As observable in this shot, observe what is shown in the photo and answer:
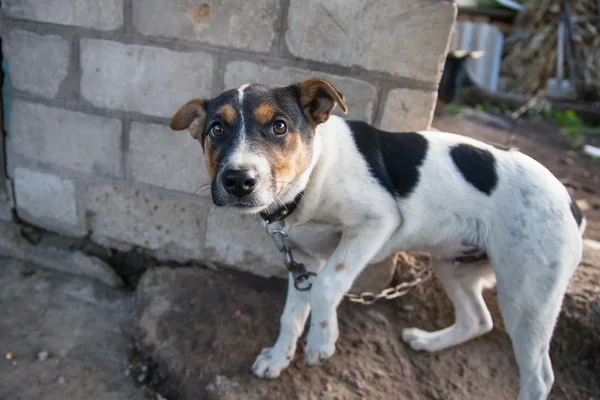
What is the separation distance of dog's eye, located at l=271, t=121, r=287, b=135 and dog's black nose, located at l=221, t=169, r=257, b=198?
1.09 ft

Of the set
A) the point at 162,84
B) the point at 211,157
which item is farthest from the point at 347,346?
the point at 162,84

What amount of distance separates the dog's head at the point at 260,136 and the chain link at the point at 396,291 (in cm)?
116

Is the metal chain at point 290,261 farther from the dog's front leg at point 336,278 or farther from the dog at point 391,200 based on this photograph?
the dog's front leg at point 336,278

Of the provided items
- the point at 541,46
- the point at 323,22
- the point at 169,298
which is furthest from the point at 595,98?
the point at 169,298

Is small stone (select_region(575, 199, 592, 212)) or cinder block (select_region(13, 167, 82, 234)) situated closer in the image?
cinder block (select_region(13, 167, 82, 234))

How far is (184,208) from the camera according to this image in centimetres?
338

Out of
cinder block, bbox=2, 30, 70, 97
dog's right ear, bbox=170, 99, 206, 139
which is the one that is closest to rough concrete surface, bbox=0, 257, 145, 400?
cinder block, bbox=2, 30, 70, 97

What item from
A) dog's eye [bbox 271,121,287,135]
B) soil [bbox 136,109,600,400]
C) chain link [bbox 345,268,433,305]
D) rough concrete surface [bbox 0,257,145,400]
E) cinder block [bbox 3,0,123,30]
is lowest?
rough concrete surface [bbox 0,257,145,400]

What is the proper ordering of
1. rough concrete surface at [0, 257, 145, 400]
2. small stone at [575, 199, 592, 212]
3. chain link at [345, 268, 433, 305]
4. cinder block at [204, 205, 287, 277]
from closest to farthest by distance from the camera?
rough concrete surface at [0, 257, 145, 400] → chain link at [345, 268, 433, 305] → cinder block at [204, 205, 287, 277] → small stone at [575, 199, 592, 212]

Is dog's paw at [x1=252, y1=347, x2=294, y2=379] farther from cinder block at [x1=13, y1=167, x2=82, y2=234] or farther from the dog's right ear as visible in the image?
cinder block at [x1=13, y1=167, x2=82, y2=234]

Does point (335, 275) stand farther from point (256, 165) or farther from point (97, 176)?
point (97, 176)

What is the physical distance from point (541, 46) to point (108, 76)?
38.9ft

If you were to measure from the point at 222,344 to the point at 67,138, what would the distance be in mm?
1889

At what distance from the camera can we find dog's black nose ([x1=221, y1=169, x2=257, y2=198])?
201 centimetres
